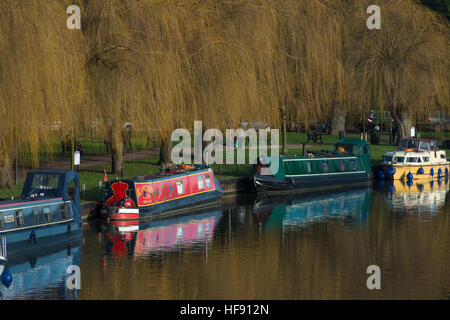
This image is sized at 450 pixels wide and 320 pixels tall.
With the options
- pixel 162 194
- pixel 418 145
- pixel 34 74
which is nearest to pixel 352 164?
pixel 418 145

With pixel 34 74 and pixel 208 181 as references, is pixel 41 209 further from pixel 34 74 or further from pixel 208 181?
pixel 208 181

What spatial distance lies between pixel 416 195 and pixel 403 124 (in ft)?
60.4

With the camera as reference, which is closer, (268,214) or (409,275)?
(409,275)

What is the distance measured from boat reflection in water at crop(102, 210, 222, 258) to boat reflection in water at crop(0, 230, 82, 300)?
5.14 feet

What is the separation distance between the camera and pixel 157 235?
3634cm

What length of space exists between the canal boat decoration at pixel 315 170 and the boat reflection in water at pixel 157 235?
8.43 metres

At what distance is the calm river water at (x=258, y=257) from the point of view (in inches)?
1059

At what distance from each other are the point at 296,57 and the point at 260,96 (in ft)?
18.6

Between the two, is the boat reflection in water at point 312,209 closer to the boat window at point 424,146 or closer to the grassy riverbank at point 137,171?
the grassy riverbank at point 137,171

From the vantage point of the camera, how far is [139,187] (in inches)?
1551

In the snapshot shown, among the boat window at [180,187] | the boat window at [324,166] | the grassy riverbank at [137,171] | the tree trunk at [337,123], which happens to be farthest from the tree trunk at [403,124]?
the boat window at [180,187]
